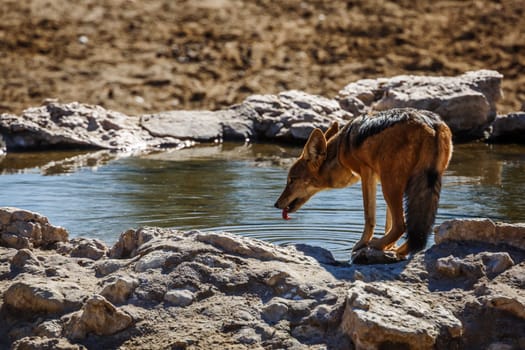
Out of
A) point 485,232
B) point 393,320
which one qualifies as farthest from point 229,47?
point 393,320

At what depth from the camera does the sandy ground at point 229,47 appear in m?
17.8

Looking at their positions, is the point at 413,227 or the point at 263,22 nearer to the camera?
the point at 413,227

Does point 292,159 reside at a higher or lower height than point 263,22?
lower

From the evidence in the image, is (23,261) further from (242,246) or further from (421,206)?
(421,206)

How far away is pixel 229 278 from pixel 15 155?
8.27m

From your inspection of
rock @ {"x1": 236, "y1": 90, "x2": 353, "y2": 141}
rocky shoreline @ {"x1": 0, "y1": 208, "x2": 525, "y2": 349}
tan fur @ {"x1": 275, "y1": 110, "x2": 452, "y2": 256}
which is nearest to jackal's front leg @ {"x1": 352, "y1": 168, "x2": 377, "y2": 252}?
tan fur @ {"x1": 275, "y1": 110, "x2": 452, "y2": 256}

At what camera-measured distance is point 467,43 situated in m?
20.4

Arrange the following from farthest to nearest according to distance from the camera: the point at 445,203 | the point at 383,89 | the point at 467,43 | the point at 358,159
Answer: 1. the point at 467,43
2. the point at 383,89
3. the point at 445,203
4. the point at 358,159

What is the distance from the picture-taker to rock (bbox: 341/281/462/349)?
499 cm

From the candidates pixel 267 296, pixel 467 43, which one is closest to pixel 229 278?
pixel 267 296

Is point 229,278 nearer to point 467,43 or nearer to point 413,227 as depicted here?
point 413,227

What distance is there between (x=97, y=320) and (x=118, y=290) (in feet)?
0.95

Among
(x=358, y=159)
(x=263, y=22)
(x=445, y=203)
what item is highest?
(x=263, y=22)

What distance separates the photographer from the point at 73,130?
14188mm
